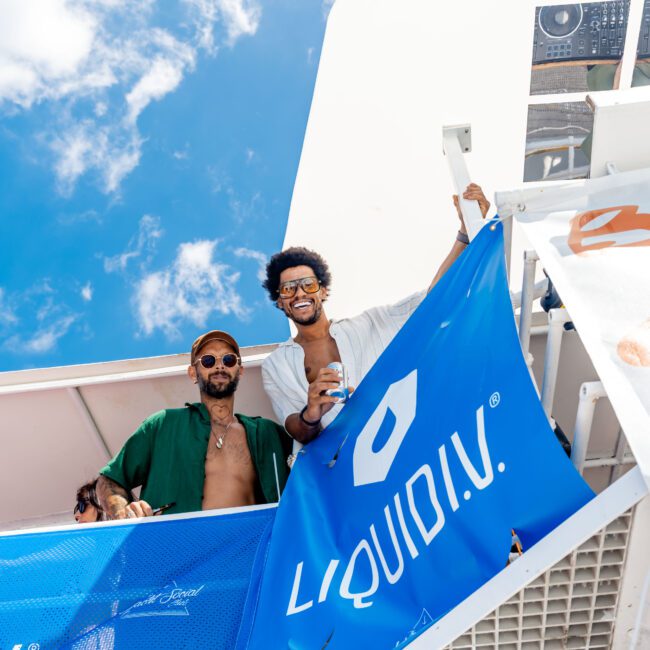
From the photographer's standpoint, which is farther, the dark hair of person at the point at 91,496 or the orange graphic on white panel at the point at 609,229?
the dark hair of person at the point at 91,496

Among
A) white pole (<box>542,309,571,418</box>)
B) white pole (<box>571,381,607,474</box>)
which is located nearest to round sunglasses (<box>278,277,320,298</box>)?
white pole (<box>542,309,571,418</box>)

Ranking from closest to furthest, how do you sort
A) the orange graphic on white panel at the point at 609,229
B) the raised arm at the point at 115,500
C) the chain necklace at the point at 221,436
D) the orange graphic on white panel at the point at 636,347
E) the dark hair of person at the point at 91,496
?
the orange graphic on white panel at the point at 636,347 < the orange graphic on white panel at the point at 609,229 < the raised arm at the point at 115,500 < the chain necklace at the point at 221,436 < the dark hair of person at the point at 91,496

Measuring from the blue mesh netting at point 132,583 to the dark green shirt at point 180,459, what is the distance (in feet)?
1.59

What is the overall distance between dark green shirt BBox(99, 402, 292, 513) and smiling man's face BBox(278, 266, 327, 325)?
48 cm

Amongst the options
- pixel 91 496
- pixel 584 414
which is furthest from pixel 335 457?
pixel 91 496

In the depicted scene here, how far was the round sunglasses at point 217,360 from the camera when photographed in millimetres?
2770

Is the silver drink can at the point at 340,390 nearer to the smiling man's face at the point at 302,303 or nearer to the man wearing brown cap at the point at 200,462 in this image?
the man wearing brown cap at the point at 200,462

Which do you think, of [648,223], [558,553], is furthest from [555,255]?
[558,553]

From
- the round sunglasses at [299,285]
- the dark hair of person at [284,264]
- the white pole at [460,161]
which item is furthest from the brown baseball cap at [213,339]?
the white pole at [460,161]

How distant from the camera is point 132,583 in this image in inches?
69.1

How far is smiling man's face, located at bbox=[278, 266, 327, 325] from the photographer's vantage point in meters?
2.86

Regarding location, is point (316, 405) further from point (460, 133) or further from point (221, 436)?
point (460, 133)

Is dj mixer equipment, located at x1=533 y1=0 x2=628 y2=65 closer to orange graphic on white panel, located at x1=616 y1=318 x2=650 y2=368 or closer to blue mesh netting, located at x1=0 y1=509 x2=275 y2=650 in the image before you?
orange graphic on white panel, located at x1=616 y1=318 x2=650 y2=368

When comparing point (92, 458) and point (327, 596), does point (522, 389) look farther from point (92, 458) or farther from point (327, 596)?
point (92, 458)
